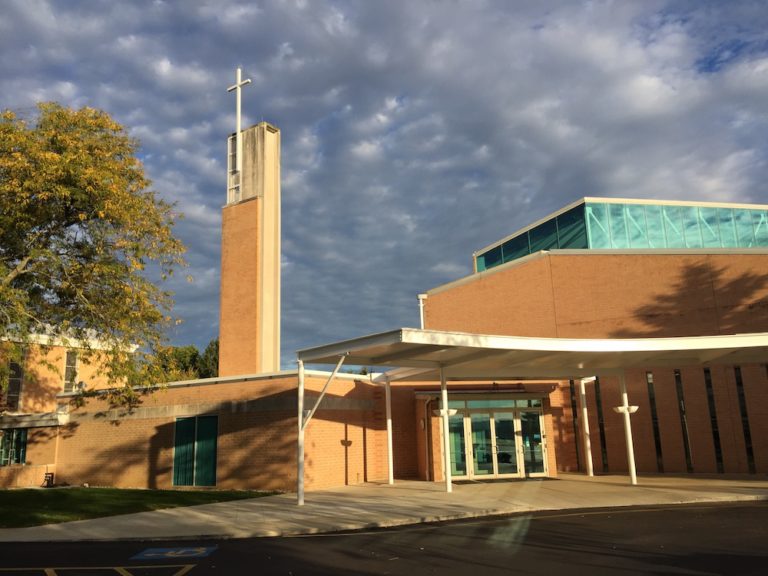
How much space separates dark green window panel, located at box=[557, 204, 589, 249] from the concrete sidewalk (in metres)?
19.9

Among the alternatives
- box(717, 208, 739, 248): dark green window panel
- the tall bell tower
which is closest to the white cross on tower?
the tall bell tower

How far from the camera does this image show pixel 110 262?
60.8ft

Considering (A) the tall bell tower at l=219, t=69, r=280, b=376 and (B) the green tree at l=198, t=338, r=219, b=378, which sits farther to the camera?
(B) the green tree at l=198, t=338, r=219, b=378

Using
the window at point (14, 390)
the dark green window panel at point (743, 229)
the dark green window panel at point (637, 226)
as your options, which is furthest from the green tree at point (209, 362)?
the dark green window panel at point (743, 229)

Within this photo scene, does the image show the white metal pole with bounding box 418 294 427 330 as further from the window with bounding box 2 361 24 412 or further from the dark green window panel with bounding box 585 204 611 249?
the window with bounding box 2 361 24 412

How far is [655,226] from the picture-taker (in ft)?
131

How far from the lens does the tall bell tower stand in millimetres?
25047

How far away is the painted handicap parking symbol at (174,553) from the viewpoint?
404 inches

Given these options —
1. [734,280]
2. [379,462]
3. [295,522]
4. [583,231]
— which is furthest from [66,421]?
[583,231]

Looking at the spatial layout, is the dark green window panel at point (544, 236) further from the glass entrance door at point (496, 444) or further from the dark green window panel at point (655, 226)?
the glass entrance door at point (496, 444)

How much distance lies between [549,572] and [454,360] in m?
10.2

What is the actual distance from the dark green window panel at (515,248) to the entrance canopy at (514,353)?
2193cm

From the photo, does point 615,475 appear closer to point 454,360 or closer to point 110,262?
point 454,360

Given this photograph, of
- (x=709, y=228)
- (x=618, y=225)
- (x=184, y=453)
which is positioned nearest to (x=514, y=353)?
(x=184, y=453)
